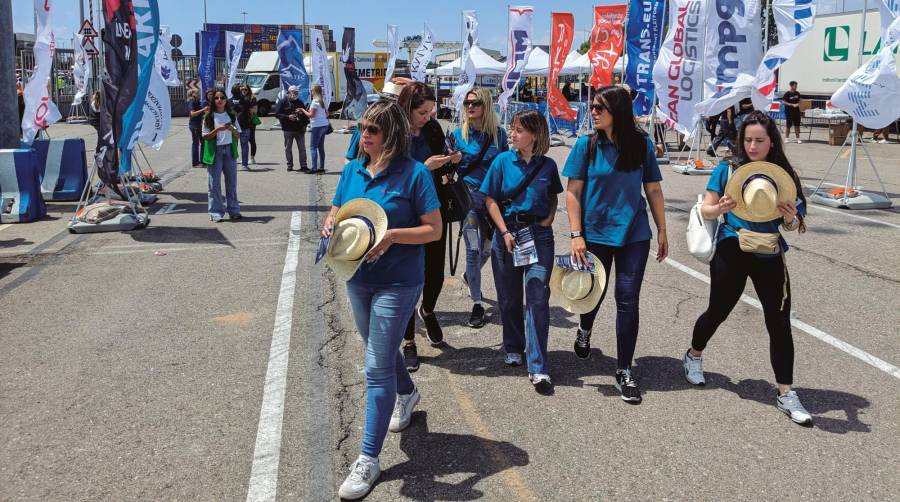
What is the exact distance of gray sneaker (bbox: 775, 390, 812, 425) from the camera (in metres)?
4.24

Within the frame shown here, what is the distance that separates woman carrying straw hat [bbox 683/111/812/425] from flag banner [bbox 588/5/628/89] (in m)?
16.8

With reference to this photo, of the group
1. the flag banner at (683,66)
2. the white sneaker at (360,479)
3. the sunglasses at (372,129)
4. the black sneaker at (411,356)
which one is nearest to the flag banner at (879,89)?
the flag banner at (683,66)

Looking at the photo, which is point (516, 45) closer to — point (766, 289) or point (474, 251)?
point (474, 251)

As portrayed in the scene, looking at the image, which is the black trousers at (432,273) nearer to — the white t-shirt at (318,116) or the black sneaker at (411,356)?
the black sneaker at (411,356)

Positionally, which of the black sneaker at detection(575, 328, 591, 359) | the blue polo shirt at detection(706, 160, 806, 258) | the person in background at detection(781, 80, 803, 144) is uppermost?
the person in background at detection(781, 80, 803, 144)

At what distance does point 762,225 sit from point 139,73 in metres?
8.35

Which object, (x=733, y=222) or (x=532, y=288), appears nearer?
(x=733, y=222)

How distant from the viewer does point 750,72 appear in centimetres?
1308

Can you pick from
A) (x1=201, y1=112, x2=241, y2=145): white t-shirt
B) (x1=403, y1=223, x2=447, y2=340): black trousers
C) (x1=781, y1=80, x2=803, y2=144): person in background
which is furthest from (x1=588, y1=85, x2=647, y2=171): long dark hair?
(x1=781, y1=80, x2=803, y2=144): person in background

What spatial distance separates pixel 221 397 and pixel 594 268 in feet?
7.47

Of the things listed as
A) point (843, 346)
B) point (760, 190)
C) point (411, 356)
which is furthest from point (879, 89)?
point (411, 356)

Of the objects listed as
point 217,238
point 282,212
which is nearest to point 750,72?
point 282,212

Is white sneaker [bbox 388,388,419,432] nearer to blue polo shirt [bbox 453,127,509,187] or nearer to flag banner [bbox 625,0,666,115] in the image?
blue polo shirt [bbox 453,127,509,187]

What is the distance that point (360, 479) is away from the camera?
350 cm
